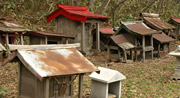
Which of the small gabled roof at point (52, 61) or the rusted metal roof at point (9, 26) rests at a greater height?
the rusted metal roof at point (9, 26)

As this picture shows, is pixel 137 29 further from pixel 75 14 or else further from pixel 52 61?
pixel 52 61

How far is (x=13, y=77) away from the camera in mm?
9805

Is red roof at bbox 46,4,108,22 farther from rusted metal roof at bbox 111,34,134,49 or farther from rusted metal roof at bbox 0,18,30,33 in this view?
rusted metal roof at bbox 0,18,30,33

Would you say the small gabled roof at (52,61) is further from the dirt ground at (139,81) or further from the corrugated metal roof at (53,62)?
the dirt ground at (139,81)

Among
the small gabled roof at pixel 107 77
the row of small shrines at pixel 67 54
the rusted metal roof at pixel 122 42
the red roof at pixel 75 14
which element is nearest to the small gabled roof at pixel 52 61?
the row of small shrines at pixel 67 54

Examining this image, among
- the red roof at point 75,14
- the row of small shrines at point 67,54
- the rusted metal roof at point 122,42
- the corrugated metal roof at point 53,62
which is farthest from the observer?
the red roof at point 75,14

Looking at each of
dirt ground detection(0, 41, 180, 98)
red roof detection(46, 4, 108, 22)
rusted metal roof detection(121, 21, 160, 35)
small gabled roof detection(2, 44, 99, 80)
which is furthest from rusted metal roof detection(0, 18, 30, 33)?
small gabled roof detection(2, 44, 99, 80)

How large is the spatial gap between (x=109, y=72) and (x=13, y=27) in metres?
7.29

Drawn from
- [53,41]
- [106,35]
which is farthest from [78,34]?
[106,35]

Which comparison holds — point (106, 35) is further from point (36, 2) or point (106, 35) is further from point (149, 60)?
point (36, 2)

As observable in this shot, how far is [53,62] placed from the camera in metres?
5.33

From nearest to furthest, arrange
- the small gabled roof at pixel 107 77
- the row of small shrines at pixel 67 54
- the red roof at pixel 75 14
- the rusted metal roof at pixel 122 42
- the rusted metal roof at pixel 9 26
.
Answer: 1. the row of small shrines at pixel 67 54
2. the small gabled roof at pixel 107 77
3. the rusted metal roof at pixel 9 26
4. the rusted metal roof at pixel 122 42
5. the red roof at pixel 75 14

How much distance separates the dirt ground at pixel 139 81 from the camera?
27.3 feet

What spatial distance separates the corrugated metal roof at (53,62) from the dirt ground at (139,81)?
1.75m
